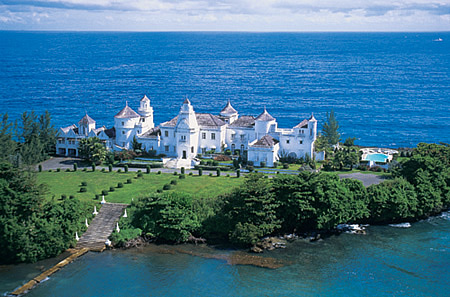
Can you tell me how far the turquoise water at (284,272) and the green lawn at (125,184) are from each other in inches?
523

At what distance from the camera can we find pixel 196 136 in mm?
98312

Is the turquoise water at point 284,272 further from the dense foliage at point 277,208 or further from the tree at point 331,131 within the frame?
the tree at point 331,131

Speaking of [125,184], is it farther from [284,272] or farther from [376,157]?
[376,157]

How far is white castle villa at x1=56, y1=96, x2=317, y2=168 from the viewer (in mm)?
94812

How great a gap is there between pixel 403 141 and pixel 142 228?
79.3 m

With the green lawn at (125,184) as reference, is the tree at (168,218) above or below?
below

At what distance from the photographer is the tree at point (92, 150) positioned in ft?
311

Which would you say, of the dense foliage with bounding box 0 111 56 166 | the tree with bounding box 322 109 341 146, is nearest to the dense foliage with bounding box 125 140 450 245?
the dense foliage with bounding box 0 111 56 166

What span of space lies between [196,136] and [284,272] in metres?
44.0

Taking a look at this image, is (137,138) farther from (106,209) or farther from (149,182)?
(106,209)

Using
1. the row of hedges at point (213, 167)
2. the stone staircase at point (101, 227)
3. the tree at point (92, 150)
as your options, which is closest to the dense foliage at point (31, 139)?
the tree at point (92, 150)

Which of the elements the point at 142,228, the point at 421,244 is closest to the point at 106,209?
the point at 142,228

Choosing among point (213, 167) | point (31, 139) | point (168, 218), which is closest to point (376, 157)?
point (213, 167)

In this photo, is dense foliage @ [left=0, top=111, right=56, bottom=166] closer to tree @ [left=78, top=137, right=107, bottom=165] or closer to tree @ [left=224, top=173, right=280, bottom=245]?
tree @ [left=78, top=137, right=107, bottom=165]
